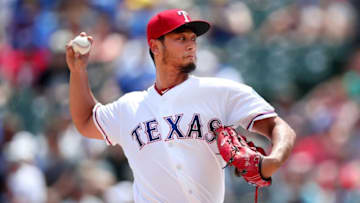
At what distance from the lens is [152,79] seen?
8625 mm

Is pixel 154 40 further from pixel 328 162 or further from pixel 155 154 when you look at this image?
pixel 328 162

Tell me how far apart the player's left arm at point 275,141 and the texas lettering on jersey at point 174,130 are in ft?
0.79

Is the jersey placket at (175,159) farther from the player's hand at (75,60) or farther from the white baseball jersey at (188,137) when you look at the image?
the player's hand at (75,60)

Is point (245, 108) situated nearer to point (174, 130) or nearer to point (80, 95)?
point (174, 130)

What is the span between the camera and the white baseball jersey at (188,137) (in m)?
4.02

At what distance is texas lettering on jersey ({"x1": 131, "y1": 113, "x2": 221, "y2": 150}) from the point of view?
4.03 m

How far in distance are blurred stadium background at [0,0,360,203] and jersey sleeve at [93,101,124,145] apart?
343 centimetres

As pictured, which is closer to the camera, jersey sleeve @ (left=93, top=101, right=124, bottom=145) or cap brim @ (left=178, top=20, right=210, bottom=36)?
cap brim @ (left=178, top=20, right=210, bottom=36)

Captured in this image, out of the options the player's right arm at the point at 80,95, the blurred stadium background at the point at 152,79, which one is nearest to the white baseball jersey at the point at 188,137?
the player's right arm at the point at 80,95

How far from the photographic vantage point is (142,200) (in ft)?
Result: 13.7

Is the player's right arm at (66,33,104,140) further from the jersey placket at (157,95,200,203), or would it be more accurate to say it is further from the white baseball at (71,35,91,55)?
the jersey placket at (157,95,200,203)

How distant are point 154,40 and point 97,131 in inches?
26.5

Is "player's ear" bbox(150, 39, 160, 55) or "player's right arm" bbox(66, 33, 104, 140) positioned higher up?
"player's ear" bbox(150, 39, 160, 55)

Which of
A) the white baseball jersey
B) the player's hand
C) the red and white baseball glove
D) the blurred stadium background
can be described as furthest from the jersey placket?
the blurred stadium background
